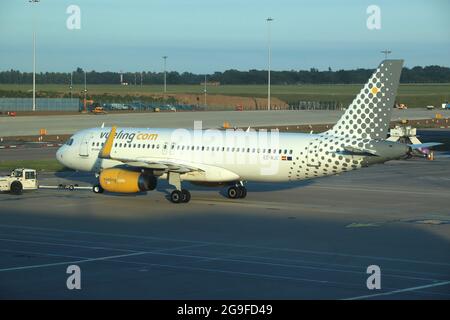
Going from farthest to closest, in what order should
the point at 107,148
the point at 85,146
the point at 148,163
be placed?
the point at 85,146 → the point at 107,148 → the point at 148,163

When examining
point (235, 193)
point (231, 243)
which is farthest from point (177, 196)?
point (231, 243)

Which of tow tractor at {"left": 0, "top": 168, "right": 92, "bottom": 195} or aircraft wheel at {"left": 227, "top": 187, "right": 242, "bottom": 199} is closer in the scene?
aircraft wheel at {"left": 227, "top": 187, "right": 242, "bottom": 199}

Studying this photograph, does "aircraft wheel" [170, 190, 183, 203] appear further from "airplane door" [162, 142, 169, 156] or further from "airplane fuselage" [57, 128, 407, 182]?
"airplane door" [162, 142, 169, 156]

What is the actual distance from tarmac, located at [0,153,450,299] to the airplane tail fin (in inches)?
152

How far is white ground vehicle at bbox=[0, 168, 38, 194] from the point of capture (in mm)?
50469

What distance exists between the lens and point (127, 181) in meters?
46.3

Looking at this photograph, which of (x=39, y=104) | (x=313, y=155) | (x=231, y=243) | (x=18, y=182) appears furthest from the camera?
(x=39, y=104)

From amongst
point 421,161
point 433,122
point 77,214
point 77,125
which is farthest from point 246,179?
point 433,122

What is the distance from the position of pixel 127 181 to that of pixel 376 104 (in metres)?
13.2

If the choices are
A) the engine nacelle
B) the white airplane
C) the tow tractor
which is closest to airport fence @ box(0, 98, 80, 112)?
the tow tractor

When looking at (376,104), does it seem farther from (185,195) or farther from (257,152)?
(185,195)

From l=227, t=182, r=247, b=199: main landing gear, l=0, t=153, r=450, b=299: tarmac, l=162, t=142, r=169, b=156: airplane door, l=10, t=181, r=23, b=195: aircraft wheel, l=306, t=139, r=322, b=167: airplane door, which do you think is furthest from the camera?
l=10, t=181, r=23, b=195: aircraft wheel

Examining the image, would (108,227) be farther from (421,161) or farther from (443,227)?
(421,161)

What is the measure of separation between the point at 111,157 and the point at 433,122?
318 ft
